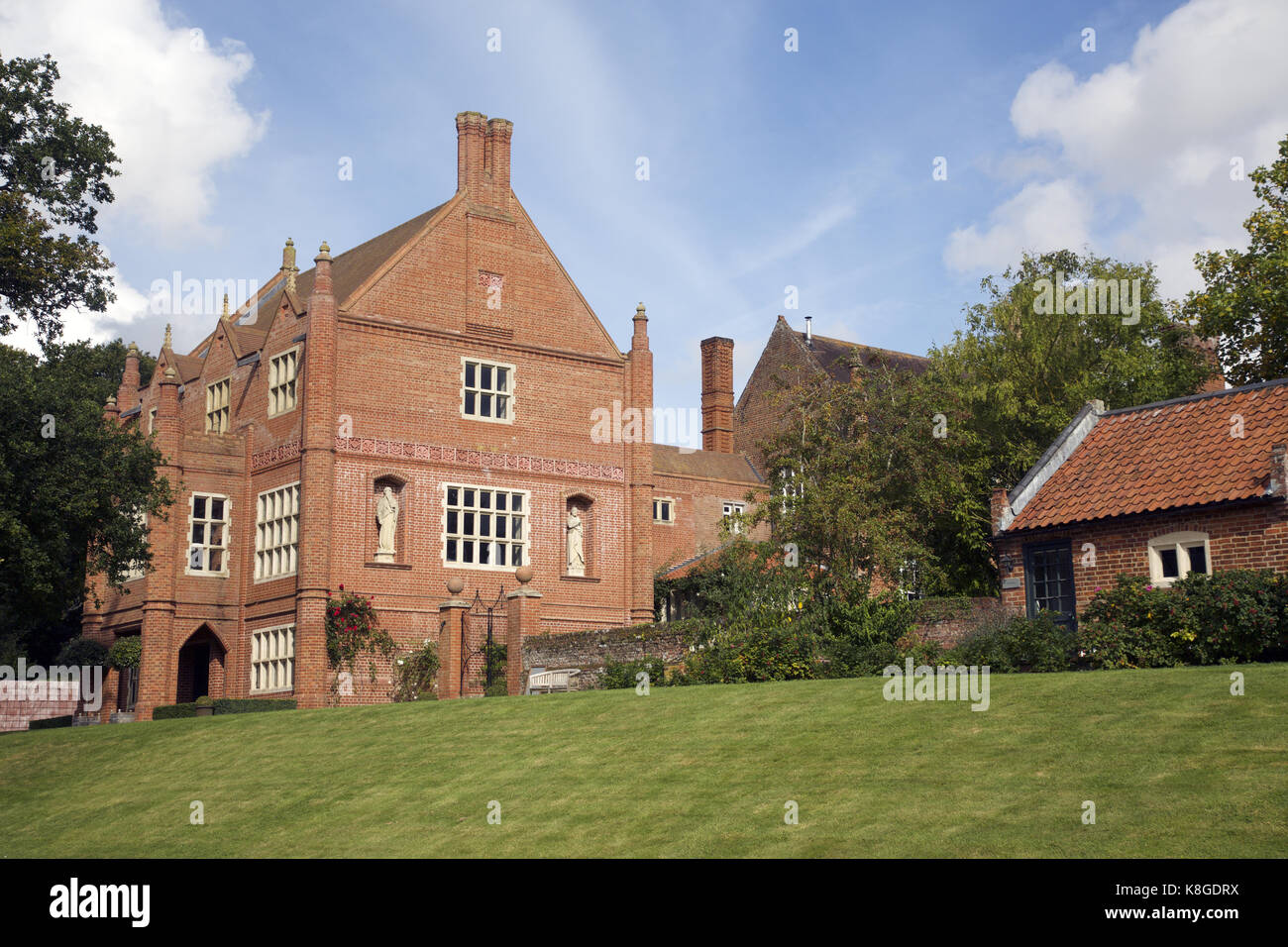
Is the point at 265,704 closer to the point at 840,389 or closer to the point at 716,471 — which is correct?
the point at 840,389

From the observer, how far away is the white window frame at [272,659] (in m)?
37.7

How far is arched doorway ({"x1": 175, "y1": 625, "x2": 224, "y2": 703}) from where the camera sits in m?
40.4

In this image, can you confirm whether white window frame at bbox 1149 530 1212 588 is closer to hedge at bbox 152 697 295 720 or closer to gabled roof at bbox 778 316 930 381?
hedge at bbox 152 697 295 720

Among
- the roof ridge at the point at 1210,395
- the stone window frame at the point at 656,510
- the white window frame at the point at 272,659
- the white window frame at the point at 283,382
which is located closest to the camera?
the roof ridge at the point at 1210,395

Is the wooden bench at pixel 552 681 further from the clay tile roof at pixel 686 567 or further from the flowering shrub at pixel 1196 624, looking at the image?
the clay tile roof at pixel 686 567

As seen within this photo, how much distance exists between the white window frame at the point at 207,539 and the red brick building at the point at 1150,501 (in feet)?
77.3

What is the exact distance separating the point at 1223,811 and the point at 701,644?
17.2 metres

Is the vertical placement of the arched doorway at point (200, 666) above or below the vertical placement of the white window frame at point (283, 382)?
below

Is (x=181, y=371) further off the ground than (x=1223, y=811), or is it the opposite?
(x=181, y=371)

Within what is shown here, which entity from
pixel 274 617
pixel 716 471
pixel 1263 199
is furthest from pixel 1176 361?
pixel 274 617

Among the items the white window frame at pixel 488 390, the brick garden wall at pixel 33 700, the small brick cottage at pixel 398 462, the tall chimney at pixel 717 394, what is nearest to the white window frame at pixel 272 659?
the small brick cottage at pixel 398 462

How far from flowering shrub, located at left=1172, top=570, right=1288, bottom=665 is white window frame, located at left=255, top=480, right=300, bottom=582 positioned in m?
25.1

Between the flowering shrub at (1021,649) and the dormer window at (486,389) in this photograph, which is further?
the dormer window at (486,389)

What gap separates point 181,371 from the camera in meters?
46.7
